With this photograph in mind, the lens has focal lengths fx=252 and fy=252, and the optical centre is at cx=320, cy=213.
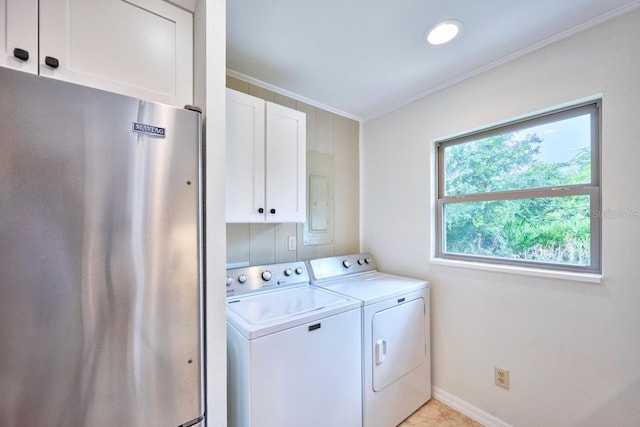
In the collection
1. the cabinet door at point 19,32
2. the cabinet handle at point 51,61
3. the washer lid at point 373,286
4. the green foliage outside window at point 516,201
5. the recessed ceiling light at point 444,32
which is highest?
the recessed ceiling light at point 444,32

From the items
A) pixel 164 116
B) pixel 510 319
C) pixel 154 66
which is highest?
pixel 154 66

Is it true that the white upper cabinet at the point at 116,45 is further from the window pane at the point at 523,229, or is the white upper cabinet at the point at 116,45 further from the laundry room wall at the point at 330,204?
the window pane at the point at 523,229

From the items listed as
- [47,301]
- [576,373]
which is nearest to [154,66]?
[47,301]

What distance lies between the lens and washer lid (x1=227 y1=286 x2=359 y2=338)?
119cm

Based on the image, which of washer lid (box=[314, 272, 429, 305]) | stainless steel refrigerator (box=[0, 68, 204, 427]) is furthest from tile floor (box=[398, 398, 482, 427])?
stainless steel refrigerator (box=[0, 68, 204, 427])

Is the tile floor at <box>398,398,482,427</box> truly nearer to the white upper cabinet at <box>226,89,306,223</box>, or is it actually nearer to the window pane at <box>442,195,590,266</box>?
the window pane at <box>442,195,590,266</box>

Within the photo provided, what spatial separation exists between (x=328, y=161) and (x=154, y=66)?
1.55m

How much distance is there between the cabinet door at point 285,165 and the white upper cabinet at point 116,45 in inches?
23.9

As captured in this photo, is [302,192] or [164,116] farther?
[302,192]

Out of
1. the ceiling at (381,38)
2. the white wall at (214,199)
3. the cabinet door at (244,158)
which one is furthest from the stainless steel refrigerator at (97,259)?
the ceiling at (381,38)

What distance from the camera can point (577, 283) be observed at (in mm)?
1388

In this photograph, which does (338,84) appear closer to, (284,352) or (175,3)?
(175,3)

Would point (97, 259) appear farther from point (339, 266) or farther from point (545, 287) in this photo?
point (545, 287)

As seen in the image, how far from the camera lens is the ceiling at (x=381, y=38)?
4.14 feet
